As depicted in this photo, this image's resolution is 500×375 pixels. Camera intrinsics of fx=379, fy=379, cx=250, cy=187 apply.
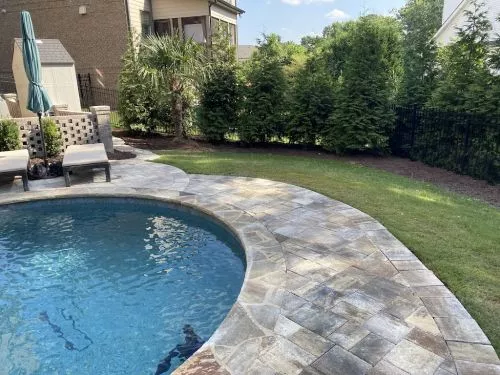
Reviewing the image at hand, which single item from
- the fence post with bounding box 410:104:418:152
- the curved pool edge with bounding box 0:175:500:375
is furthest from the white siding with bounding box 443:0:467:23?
the curved pool edge with bounding box 0:175:500:375

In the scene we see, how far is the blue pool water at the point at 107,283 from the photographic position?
335 cm

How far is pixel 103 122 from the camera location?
31.2ft

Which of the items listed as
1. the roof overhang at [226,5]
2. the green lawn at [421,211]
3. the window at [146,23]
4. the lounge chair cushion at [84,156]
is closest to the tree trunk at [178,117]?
the green lawn at [421,211]

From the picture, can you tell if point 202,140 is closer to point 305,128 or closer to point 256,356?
point 305,128

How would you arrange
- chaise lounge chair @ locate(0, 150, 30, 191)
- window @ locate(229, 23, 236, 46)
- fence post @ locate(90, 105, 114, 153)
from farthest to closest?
1. window @ locate(229, 23, 236, 46)
2. fence post @ locate(90, 105, 114, 153)
3. chaise lounge chair @ locate(0, 150, 30, 191)

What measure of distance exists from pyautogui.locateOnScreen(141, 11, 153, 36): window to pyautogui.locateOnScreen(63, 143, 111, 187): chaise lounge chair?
40.3 feet

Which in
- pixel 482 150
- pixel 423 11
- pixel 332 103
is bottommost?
pixel 482 150

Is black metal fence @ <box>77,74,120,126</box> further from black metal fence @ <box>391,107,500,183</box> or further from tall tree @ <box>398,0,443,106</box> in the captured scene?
black metal fence @ <box>391,107,500,183</box>

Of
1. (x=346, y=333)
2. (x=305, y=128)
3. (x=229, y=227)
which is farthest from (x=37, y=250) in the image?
(x=305, y=128)

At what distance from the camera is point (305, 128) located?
10266mm

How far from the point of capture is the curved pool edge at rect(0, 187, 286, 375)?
2883mm

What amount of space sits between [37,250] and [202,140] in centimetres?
732

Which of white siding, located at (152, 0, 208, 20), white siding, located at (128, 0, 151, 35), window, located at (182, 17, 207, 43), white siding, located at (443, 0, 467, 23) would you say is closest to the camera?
white siding, located at (128, 0, 151, 35)

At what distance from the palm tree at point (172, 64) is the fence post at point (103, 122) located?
1391mm
